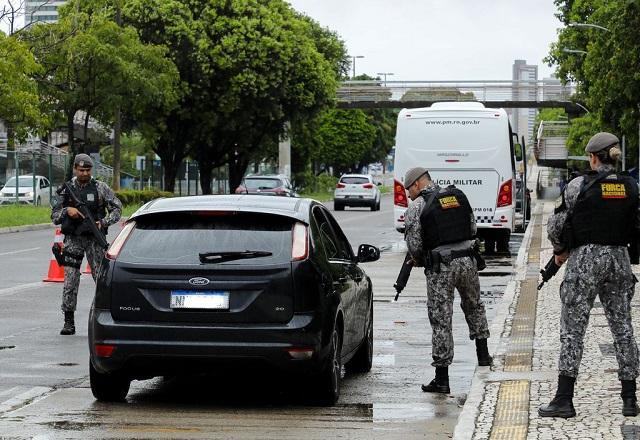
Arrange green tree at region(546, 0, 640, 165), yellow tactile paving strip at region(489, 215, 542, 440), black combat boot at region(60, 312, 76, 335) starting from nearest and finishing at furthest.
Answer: yellow tactile paving strip at region(489, 215, 542, 440) < black combat boot at region(60, 312, 76, 335) < green tree at region(546, 0, 640, 165)

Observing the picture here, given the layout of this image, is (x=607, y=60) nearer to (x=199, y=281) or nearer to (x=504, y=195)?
(x=504, y=195)

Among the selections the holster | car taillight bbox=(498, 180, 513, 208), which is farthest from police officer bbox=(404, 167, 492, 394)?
car taillight bbox=(498, 180, 513, 208)

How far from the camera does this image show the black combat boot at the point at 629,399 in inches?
334

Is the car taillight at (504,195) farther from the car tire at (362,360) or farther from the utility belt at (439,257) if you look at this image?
the utility belt at (439,257)

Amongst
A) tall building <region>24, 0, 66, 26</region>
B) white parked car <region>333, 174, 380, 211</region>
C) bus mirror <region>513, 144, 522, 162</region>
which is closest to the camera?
bus mirror <region>513, 144, 522, 162</region>

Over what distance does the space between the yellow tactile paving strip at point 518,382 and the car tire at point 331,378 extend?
109 cm

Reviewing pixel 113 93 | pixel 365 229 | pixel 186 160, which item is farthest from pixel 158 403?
pixel 186 160

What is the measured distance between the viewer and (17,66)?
137ft

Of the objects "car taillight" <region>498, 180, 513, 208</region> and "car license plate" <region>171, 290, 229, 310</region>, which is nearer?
"car license plate" <region>171, 290, 229, 310</region>

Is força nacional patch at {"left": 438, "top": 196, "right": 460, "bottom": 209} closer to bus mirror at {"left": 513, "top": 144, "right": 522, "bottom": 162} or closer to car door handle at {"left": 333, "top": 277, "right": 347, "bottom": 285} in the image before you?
car door handle at {"left": 333, "top": 277, "right": 347, "bottom": 285}

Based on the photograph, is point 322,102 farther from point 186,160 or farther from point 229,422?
point 229,422

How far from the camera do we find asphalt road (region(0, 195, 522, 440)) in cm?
855

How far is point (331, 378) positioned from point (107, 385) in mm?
1517

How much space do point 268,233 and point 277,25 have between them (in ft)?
173
